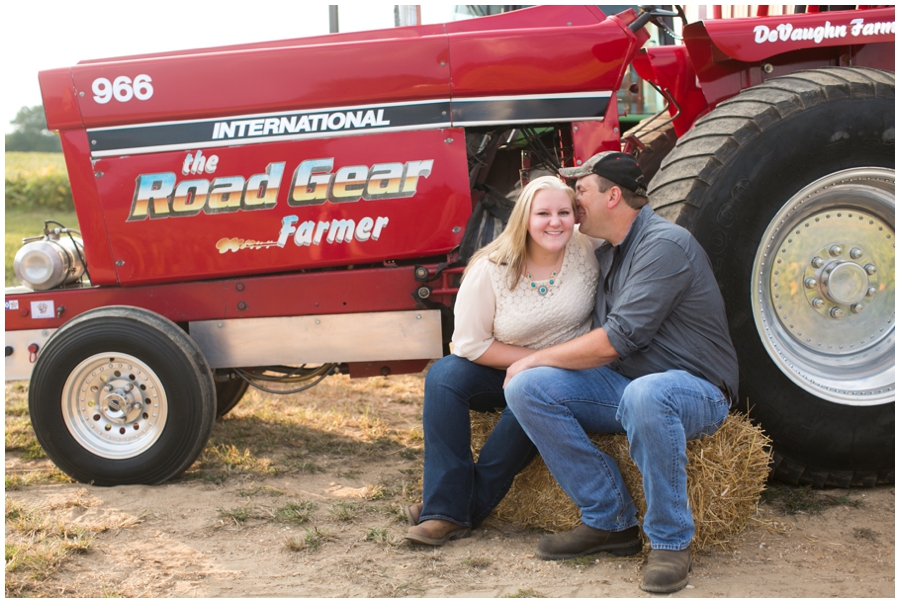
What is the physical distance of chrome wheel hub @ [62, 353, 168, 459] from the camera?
367cm

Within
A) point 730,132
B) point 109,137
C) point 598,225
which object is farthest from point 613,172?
point 109,137

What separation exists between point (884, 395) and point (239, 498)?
9.54ft

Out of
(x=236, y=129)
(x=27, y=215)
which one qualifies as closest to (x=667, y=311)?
(x=236, y=129)

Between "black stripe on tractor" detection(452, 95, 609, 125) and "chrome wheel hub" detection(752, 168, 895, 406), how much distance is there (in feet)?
3.37

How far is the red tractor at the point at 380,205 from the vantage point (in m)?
3.47

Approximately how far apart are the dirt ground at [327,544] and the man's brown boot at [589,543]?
34 millimetres

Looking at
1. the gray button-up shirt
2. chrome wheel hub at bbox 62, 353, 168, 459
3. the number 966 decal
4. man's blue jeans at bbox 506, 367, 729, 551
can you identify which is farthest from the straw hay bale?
the number 966 decal

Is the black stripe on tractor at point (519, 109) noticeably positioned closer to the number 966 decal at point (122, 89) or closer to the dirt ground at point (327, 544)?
the number 966 decal at point (122, 89)

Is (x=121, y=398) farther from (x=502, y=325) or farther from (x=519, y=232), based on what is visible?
(x=519, y=232)

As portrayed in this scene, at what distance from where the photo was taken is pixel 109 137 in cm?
371

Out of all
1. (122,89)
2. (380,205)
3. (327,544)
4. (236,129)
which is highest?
(122,89)

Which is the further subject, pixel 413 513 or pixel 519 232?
pixel 413 513

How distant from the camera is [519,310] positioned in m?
3.00

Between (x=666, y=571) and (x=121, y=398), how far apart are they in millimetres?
2511
